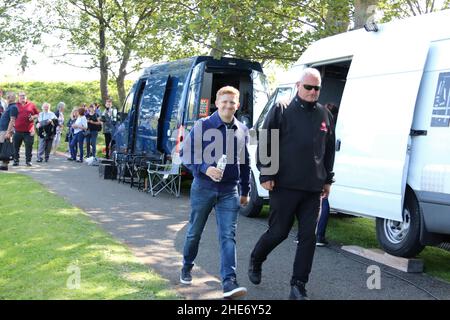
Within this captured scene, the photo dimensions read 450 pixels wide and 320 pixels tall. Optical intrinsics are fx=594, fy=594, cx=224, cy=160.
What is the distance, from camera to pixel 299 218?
5.37m

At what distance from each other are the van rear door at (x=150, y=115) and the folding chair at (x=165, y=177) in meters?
0.71

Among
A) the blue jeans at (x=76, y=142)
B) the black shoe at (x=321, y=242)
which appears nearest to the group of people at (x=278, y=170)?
the black shoe at (x=321, y=242)

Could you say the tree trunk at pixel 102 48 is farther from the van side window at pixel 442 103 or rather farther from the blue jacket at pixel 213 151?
the blue jacket at pixel 213 151

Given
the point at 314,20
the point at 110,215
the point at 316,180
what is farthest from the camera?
the point at 314,20

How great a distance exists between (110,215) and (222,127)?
4846 mm

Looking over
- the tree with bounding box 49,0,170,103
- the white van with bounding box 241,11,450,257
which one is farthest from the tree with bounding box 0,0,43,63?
the white van with bounding box 241,11,450,257

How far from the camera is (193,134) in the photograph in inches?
215

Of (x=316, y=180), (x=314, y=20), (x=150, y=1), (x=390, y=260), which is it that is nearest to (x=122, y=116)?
(x=150, y=1)

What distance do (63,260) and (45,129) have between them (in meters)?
12.2

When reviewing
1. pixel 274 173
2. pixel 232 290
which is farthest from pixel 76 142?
pixel 232 290

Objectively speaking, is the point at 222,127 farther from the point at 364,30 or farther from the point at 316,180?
the point at 364,30

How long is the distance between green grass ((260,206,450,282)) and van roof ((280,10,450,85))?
2.47m

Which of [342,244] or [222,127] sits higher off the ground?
[222,127]

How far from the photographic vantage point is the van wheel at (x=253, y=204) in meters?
9.79
